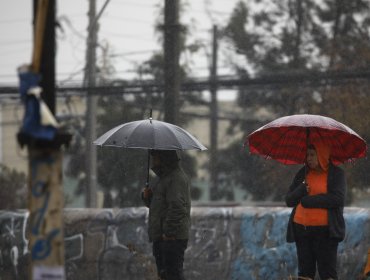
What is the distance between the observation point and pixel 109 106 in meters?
25.8

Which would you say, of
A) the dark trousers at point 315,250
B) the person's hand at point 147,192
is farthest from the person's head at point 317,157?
the person's hand at point 147,192

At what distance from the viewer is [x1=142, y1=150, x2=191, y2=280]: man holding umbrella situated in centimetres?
725

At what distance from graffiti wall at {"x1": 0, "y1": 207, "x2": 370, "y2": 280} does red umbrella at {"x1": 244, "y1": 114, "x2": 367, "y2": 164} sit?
2.35 meters

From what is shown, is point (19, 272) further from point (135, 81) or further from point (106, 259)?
point (135, 81)

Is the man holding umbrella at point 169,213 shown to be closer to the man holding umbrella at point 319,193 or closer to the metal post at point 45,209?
the man holding umbrella at point 319,193

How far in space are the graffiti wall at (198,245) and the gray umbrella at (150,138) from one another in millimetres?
2343

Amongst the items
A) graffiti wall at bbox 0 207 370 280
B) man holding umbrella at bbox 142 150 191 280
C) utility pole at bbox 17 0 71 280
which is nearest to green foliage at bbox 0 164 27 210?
graffiti wall at bbox 0 207 370 280

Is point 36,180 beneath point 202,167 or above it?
above

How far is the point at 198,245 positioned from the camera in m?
10.2

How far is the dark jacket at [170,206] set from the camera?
724 cm

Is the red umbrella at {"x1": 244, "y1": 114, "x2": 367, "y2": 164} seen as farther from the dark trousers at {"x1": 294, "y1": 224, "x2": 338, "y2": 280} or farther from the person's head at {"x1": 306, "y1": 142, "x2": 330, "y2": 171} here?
the dark trousers at {"x1": 294, "y1": 224, "x2": 338, "y2": 280}

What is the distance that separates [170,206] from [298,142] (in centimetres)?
124

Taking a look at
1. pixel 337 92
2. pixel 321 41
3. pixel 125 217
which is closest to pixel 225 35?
pixel 321 41

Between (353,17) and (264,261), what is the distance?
17.6 meters
